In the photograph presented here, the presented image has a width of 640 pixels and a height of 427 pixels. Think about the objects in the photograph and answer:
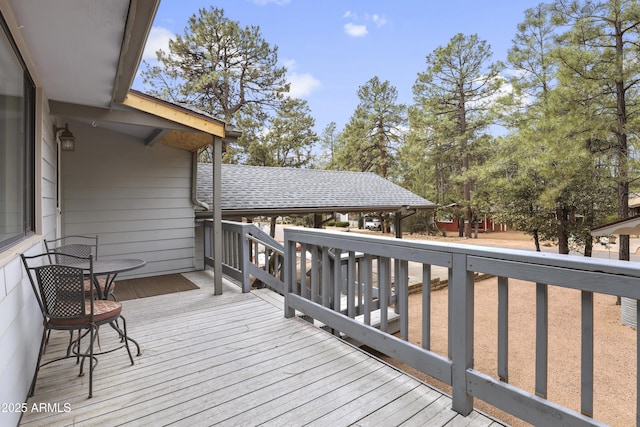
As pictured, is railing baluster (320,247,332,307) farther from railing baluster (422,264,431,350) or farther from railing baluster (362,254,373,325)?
railing baluster (422,264,431,350)

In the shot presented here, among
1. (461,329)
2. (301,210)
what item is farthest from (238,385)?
(301,210)

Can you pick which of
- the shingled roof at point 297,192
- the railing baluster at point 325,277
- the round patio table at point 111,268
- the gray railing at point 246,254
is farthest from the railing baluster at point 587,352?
the shingled roof at point 297,192

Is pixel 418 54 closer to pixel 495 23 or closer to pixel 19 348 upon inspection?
pixel 495 23

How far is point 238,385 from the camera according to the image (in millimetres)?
2279

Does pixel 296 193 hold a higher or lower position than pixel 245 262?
higher

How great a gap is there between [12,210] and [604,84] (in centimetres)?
1106

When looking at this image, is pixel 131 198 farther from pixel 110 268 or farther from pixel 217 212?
pixel 110 268

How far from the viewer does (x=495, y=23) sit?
1867cm

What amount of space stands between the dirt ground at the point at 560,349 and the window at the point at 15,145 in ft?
16.6

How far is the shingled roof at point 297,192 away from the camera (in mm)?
7754

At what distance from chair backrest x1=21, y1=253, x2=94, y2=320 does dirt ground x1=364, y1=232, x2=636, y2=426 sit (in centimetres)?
455

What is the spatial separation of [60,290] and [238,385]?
4.39 feet

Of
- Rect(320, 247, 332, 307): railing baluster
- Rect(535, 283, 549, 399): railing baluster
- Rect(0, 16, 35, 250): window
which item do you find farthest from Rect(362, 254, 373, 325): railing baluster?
Rect(0, 16, 35, 250): window

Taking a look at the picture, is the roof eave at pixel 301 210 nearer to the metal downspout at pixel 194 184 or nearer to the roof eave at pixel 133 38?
the metal downspout at pixel 194 184
